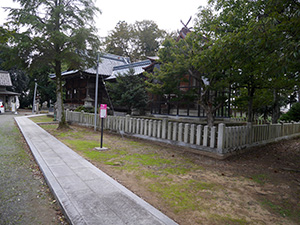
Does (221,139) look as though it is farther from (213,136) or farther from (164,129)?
(164,129)

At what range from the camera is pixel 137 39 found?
35.1 m

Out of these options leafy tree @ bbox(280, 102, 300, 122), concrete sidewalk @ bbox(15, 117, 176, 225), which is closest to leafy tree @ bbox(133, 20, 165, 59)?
leafy tree @ bbox(280, 102, 300, 122)

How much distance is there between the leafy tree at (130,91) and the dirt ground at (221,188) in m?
8.69

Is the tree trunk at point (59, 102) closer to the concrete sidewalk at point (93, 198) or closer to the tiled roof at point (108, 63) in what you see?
the tiled roof at point (108, 63)

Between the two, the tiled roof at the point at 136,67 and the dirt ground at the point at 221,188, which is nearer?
the dirt ground at the point at 221,188

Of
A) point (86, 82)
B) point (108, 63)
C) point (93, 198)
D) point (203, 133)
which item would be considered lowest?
point (93, 198)

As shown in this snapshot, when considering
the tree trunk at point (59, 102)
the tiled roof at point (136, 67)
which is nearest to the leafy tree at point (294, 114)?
the tiled roof at point (136, 67)

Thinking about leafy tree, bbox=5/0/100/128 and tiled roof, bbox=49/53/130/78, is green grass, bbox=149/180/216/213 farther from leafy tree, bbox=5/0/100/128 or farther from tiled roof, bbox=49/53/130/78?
tiled roof, bbox=49/53/130/78

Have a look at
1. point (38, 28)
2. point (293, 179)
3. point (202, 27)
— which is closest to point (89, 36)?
point (38, 28)

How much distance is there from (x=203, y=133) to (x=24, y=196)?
6.05m

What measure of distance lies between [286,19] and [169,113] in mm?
10487

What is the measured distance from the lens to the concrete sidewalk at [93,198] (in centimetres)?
287

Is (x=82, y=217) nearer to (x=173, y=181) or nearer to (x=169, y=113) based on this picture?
(x=173, y=181)

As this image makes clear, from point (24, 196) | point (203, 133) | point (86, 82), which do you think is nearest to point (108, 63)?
point (86, 82)
